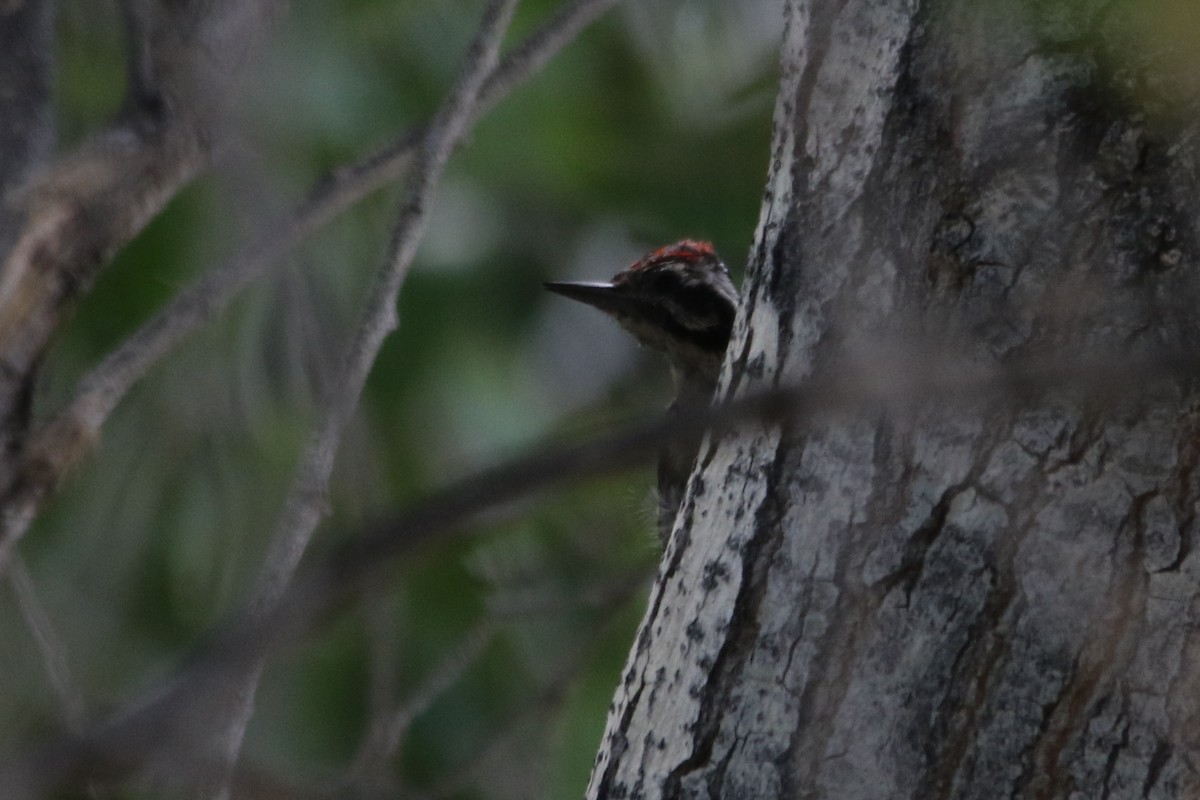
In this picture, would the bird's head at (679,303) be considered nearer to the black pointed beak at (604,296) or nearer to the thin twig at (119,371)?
the black pointed beak at (604,296)

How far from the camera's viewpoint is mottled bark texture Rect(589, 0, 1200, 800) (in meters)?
1.73

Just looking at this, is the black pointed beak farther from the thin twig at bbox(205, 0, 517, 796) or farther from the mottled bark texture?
the mottled bark texture

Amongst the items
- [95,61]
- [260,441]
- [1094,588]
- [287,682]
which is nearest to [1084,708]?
[1094,588]

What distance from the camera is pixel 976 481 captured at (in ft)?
5.88

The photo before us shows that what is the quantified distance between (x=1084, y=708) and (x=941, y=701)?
0.49ft

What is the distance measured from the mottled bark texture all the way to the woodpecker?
4.66ft

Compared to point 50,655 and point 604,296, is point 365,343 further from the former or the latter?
point 604,296

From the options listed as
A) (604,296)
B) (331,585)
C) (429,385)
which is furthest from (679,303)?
(331,585)

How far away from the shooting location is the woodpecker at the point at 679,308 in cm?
338

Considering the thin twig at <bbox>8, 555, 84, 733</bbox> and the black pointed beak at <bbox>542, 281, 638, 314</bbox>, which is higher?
the black pointed beak at <bbox>542, 281, 638, 314</bbox>

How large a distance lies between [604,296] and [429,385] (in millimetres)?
1989

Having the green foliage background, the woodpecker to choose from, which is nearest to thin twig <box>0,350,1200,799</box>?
the green foliage background

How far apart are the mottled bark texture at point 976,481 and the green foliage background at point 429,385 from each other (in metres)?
1.25

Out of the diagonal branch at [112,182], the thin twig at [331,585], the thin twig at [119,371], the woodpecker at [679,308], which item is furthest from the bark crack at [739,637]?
the woodpecker at [679,308]
